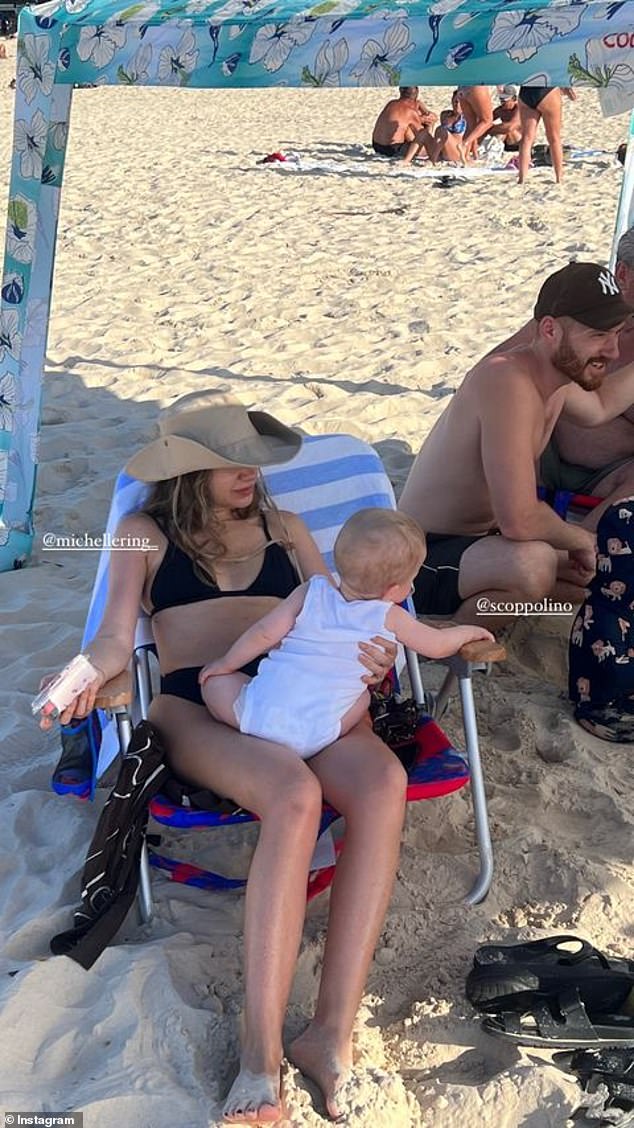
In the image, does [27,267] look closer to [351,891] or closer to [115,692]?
[115,692]

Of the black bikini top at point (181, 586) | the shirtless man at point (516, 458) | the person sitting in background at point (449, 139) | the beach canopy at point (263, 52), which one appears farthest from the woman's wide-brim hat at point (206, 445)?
the person sitting in background at point (449, 139)

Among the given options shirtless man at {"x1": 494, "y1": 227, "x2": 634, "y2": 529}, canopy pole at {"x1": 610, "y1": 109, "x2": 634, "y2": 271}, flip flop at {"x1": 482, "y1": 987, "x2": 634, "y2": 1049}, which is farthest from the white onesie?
canopy pole at {"x1": 610, "y1": 109, "x2": 634, "y2": 271}

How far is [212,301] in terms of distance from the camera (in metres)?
7.81

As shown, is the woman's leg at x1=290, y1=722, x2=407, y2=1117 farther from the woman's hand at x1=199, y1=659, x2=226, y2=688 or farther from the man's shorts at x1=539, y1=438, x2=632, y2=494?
the man's shorts at x1=539, y1=438, x2=632, y2=494

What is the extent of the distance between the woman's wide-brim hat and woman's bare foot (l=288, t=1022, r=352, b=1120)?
4.01 feet

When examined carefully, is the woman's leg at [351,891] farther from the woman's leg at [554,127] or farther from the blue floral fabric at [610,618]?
the woman's leg at [554,127]

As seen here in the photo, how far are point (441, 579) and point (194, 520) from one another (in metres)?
0.99

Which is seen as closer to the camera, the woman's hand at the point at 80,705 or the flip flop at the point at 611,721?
the woman's hand at the point at 80,705

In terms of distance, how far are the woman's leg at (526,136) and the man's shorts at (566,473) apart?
8.66 m

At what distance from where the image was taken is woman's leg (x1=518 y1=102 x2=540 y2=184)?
11.8 m

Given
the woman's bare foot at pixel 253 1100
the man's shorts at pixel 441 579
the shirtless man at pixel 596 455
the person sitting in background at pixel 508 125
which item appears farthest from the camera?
the person sitting in background at pixel 508 125

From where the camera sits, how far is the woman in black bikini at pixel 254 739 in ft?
7.33

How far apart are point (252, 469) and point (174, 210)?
28.0 ft

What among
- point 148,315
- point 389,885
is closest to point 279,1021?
point 389,885
